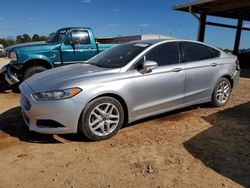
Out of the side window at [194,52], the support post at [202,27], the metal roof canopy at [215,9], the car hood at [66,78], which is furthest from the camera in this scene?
the support post at [202,27]

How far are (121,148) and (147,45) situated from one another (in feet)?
6.43

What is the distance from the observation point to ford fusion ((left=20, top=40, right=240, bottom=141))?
3781 mm

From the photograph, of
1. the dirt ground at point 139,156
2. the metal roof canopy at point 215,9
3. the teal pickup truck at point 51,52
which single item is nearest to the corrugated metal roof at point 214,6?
the metal roof canopy at point 215,9

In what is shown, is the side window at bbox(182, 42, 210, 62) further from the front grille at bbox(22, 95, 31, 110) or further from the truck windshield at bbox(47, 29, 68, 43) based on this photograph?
the truck windshield at bbox(47, 29, 68, 43)

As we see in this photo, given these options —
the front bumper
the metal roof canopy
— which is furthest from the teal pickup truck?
the metal roof canopy

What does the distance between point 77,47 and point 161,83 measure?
4.25m

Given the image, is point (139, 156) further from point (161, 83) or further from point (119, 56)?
point (119, 56)

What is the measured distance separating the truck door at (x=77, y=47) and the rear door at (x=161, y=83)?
3812 millimetres

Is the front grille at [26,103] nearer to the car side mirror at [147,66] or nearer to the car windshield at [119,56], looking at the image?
the car windshield at [119,56]

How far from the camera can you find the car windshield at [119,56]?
449 cm

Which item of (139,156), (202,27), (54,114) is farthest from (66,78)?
(202,27)

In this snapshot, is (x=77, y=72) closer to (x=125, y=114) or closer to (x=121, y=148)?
(x=125, y=114)

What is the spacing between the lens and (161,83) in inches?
180

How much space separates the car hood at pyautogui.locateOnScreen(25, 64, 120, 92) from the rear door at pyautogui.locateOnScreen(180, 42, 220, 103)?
1.59 m
